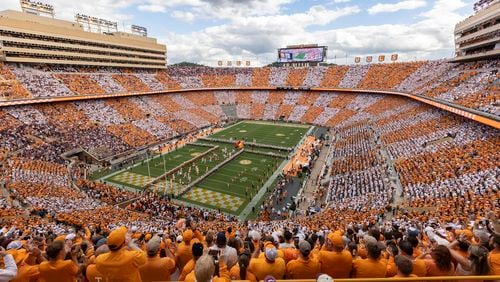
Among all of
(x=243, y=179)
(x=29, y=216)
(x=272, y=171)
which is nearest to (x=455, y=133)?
(x=272, y=171)

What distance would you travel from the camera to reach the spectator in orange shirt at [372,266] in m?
4.38

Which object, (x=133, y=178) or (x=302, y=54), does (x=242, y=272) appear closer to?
(x=133, y=178)

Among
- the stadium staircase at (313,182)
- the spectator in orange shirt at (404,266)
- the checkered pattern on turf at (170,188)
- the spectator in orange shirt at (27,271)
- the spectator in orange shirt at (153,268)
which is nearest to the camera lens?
the spectator in orange shirt at (404,266)

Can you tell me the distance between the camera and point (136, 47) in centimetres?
6212

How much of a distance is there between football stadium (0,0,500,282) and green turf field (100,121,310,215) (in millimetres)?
246

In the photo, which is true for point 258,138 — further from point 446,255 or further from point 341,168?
point 446,255

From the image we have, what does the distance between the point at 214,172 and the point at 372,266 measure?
28309mm

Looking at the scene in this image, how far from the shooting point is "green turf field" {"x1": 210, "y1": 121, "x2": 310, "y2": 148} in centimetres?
4426

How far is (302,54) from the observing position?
75.2m

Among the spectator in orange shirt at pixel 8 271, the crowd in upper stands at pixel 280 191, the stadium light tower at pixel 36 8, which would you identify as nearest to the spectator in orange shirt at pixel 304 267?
the crowd in upper stands at pixel 280 191

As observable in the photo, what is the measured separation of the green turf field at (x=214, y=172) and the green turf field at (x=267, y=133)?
0.16m

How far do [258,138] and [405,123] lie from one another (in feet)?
70.3

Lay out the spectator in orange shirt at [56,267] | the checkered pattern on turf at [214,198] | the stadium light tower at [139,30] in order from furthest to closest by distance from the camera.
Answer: the stadium light tower at [139,30] → the checkered pattern on turf at [214,198] → the spectator in orange shirt at [56,267]

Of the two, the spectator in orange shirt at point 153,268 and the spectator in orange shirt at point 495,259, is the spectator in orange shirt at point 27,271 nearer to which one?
the spectator in orange shirt at point 153,268
